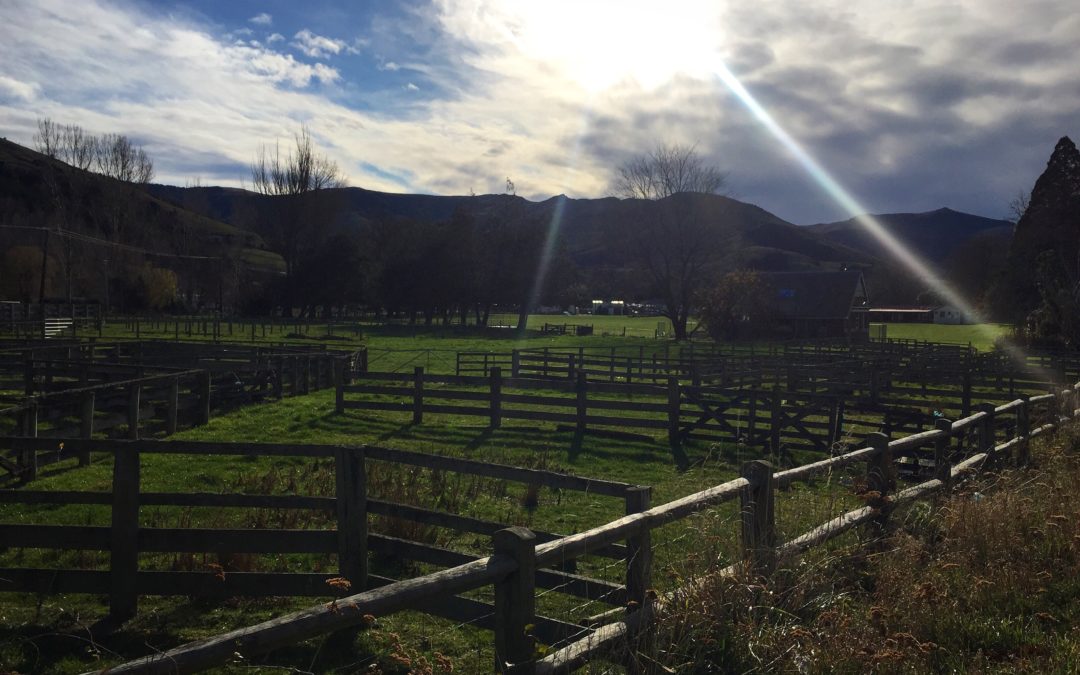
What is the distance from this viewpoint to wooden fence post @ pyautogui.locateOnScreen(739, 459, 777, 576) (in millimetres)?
5184

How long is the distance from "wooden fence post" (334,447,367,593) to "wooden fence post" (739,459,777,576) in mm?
2856

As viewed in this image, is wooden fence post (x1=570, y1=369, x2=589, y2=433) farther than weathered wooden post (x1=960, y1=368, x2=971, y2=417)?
No

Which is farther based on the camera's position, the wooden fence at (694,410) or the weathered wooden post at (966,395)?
the weathered wooden post at (966,395)

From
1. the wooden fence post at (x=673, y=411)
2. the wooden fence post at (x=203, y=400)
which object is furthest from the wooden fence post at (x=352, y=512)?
the wooden fence post at (x=203, y=400)

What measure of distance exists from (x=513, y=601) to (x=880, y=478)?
4.19 metres

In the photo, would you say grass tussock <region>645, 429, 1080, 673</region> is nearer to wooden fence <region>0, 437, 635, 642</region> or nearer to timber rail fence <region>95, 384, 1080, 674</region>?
timber rail fence <region>95, 384, 1080, 674</region>

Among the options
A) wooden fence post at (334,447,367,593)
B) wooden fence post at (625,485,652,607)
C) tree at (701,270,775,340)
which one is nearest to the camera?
wooden fence post at (625,485,652,607)

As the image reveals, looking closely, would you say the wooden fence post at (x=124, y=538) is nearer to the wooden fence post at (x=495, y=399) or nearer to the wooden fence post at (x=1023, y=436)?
the wooden fence post at (x=1023, y=436)

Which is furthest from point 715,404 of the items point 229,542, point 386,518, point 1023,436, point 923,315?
point 923,315

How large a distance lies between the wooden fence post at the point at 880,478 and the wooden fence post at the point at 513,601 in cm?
386

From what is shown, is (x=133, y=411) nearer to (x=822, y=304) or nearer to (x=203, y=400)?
(x=203, y=400)

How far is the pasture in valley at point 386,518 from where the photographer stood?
220 inches

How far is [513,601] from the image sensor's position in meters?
3.62

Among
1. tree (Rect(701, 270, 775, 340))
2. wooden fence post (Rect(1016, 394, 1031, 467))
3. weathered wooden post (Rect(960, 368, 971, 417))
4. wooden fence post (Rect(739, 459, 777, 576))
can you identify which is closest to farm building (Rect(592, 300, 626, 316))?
tree (Rect(701, 270, 775, 340))
